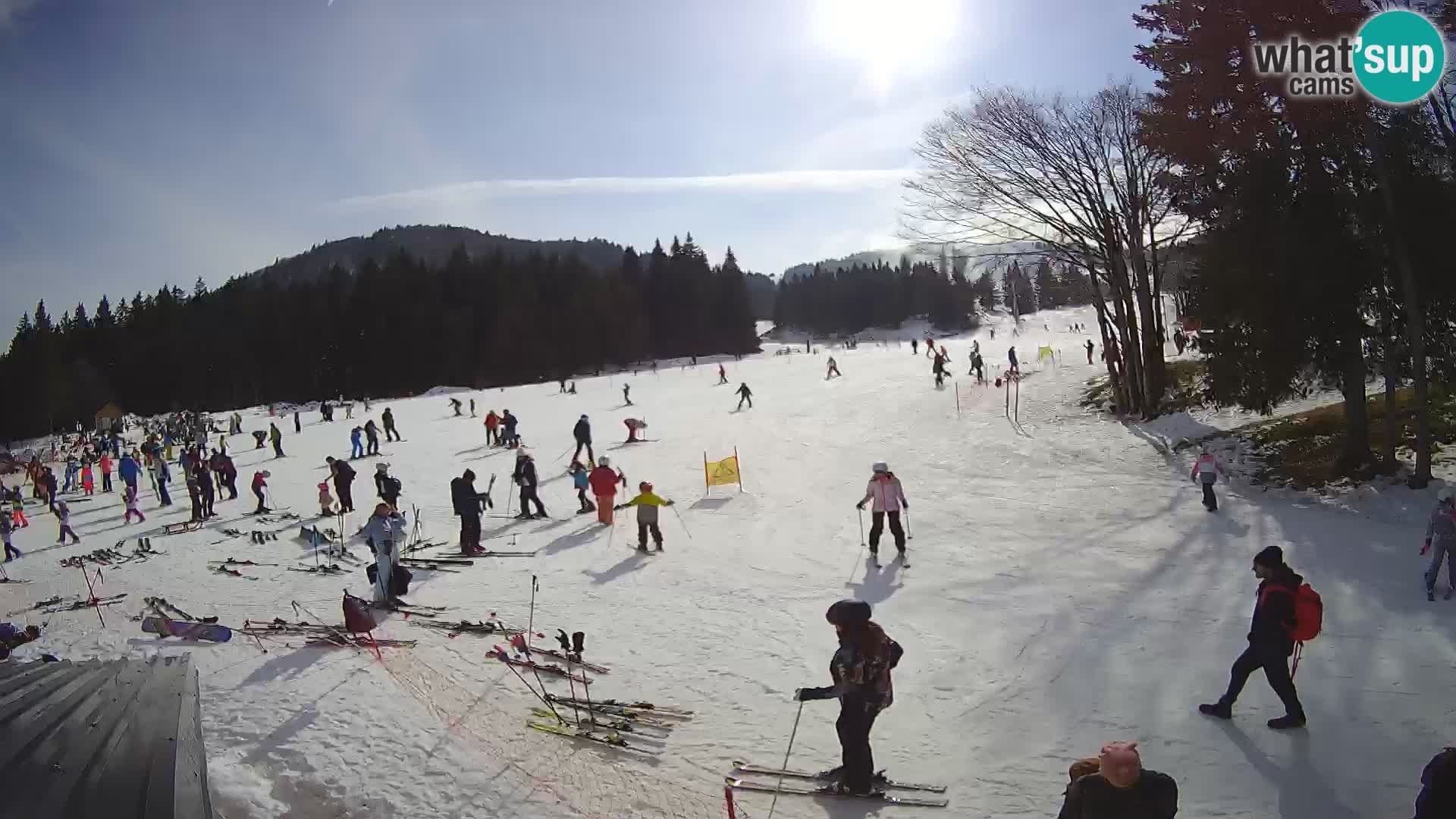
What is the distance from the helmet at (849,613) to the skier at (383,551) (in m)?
7.73

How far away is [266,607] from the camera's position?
11391 mm

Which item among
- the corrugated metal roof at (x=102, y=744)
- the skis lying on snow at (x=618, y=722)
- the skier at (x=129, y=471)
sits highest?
the skier at (x=129, y=471)

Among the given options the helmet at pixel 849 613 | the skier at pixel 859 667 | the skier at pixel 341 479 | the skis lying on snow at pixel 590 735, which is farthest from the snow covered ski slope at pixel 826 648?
the helmet at pixel 849 613

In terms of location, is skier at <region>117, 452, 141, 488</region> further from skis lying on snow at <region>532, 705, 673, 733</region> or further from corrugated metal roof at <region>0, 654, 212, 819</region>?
skis lying on snow at <region>532, 705, 673, 733</region>

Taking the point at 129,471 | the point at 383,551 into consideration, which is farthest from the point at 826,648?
the point at 129,471

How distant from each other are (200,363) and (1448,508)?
96262mm

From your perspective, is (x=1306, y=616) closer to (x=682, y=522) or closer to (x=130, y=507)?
(x=682, y=522)

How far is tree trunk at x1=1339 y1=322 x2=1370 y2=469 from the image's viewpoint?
1378 cm

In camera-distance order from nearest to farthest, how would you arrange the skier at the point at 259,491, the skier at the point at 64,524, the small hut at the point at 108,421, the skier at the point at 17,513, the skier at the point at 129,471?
the skier at the point at 64,524 < the skier at the point at 259,491 < the skier at the point at 129,471 < the skier at the point at 17,513 < the small hut at the point at 108,421

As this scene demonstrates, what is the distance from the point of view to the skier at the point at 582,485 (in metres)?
17.1

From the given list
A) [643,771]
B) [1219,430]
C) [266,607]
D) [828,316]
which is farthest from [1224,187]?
[828,316]

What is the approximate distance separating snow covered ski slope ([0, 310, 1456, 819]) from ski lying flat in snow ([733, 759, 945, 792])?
0.15 m

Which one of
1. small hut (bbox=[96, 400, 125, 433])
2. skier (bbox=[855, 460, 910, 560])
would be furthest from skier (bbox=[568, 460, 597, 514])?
small hut (bbox=[96, 400, 125, 433])

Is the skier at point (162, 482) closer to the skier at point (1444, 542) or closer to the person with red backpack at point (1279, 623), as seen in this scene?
the person with red backpack at point (1279, 623)
